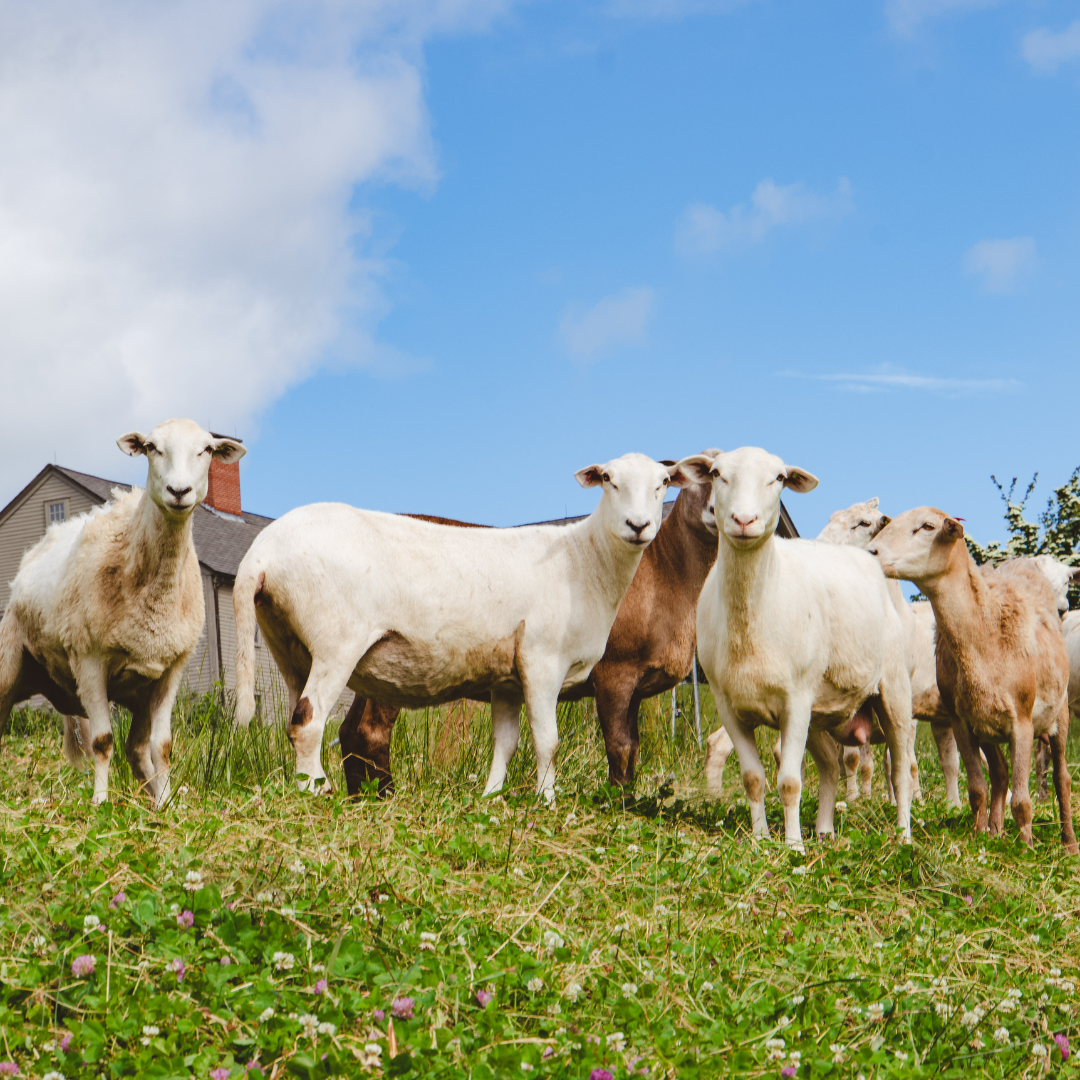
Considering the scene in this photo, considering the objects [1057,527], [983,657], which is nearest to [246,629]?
[983,657]

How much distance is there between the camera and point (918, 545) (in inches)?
338

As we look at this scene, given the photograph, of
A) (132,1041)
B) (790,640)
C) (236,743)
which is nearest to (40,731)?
(236,743)

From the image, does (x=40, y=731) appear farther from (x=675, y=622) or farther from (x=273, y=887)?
(x=273, y=887)

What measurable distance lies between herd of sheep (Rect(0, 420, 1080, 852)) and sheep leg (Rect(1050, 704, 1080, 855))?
20 mm

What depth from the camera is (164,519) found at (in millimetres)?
7324

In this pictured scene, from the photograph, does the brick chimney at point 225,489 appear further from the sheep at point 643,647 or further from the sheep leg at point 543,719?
the sheep leg at point 543,719

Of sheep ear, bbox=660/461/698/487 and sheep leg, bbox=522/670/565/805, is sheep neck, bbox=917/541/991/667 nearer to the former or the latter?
sheep ear, bbox=660/461/698/487

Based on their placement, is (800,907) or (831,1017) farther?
(800,907)

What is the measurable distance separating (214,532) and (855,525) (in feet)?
82.3

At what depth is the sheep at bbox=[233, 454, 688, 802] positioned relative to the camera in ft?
23.6

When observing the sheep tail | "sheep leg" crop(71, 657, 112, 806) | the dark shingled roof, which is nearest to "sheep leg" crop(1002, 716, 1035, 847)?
the sheep tail

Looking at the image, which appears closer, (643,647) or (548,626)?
(548,626)

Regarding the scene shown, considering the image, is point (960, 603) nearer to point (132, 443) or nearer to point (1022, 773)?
point (1022, 773)

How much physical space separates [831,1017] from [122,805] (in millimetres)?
4092
